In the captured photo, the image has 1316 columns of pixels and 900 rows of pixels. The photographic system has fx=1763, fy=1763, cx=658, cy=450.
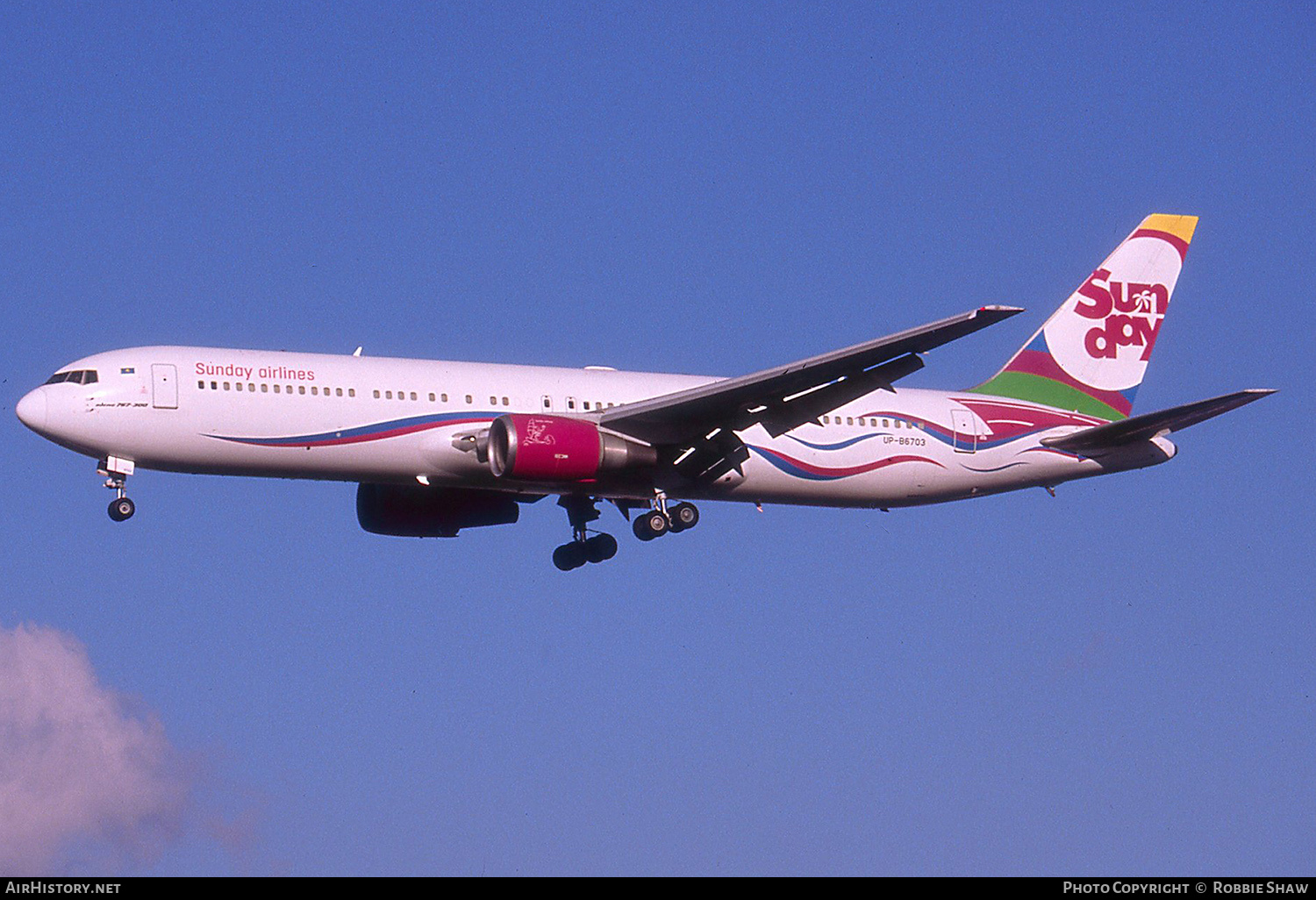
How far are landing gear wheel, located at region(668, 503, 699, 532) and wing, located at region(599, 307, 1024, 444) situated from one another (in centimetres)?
244

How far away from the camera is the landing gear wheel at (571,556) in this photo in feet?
167

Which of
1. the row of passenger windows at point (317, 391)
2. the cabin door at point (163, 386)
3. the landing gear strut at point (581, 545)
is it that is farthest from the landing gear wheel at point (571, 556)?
the cabin door at point (163, 386)

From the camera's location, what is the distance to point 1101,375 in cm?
5344

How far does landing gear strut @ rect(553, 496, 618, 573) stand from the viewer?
50.4 meters

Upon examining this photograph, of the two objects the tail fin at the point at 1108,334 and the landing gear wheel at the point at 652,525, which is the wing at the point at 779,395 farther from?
the tail fin at the point at 1108,334

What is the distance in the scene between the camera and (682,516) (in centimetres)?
4706

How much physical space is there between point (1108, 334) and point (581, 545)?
17.6 metres

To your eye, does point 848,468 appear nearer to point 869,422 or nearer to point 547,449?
point 869,422

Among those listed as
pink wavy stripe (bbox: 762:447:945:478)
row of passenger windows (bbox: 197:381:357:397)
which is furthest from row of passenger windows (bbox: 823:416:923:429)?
row of passenger windows (bbox: 197:381:357:397)

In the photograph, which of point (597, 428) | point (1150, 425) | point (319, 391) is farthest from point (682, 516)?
point (1150, 425)
